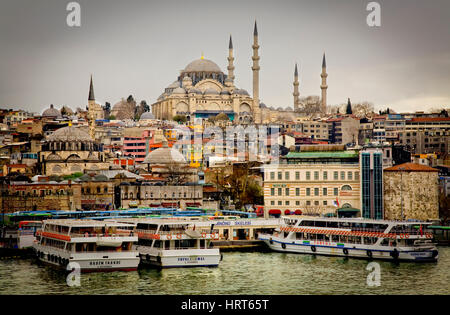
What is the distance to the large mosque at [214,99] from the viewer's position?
81812 mm

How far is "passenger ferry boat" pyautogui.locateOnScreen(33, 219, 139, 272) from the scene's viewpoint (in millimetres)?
22656

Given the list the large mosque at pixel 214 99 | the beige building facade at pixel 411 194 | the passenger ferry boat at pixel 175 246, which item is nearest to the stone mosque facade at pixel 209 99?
the large mosque at pixel 214 99

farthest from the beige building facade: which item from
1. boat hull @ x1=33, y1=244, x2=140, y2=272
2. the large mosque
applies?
the large mosque

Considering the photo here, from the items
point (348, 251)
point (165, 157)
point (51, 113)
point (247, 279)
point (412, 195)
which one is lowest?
point (247, 279)

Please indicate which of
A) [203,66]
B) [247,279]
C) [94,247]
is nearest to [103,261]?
[94,247]

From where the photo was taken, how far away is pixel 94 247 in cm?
2306

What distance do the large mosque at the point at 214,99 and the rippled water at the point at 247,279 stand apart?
53.7 meters

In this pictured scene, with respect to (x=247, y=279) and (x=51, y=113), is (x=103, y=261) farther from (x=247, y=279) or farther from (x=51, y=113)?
(x=51, y=113)

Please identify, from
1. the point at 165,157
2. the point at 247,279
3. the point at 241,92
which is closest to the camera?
the point at 247,279

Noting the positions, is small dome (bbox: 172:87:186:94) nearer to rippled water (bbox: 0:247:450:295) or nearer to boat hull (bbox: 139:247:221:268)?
rippled water (bbox: 0:247:450:295)

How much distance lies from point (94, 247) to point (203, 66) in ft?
216

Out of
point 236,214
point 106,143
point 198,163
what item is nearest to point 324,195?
→ point 236,214

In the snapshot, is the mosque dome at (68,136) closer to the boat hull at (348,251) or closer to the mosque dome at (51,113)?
the boat hull at (348,251)

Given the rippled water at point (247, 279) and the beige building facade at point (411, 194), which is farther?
the beige building facade at point (411, 194)
